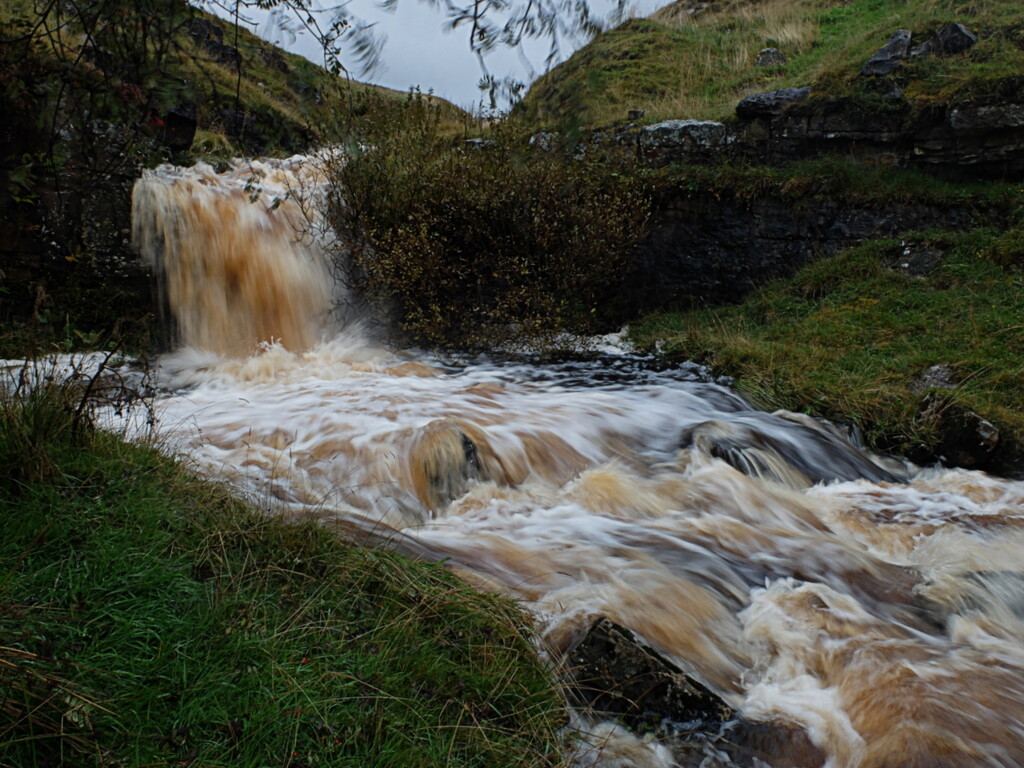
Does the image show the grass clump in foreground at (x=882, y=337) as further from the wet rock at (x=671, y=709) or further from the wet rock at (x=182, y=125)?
the wet rock at (x=182, y=125)

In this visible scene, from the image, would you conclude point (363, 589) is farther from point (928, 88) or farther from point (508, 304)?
point (928, 88)

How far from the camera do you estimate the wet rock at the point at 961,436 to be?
558 cm

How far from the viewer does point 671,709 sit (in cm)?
253

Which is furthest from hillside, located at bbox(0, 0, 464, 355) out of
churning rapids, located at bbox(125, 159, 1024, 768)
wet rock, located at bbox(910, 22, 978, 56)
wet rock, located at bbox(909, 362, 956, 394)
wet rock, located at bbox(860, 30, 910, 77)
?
wet rock, located at bbox(910, 22, 978, 56)

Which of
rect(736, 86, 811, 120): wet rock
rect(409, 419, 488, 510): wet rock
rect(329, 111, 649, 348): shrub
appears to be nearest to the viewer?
rect(409, 419, 488, 510): wet rock

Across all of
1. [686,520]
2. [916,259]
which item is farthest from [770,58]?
[686,520]

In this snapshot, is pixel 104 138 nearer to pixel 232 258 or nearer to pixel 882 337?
pixel 232 258

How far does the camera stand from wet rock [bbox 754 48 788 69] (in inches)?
591

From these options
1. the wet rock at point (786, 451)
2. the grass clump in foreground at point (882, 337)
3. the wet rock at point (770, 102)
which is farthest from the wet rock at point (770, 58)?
the wet rock at point (786, 451)

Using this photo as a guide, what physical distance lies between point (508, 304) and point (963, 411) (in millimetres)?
5315

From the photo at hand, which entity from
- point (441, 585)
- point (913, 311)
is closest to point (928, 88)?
point (913, 311)

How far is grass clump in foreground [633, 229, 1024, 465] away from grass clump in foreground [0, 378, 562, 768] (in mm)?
4970

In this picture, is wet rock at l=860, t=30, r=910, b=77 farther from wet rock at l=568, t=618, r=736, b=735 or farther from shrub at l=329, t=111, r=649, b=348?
wet rock at l=568, t=618, r=736, b=735

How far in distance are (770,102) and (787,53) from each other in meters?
5.99
